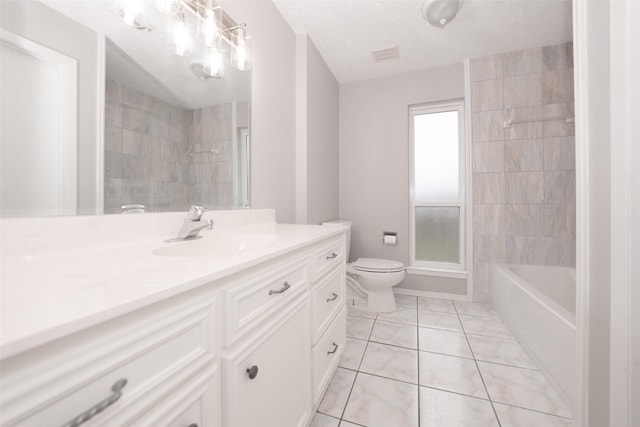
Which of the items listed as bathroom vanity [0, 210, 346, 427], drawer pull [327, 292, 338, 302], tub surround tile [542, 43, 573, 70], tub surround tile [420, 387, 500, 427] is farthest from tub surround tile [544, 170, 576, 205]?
bathroom vanity [0, 210, 346, 427]

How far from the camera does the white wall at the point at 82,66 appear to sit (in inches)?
26.6

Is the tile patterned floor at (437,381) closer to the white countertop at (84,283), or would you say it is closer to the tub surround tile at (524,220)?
the tub surround tile at (524,220)

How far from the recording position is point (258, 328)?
0.70 m

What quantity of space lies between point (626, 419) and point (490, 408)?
0.73 metres

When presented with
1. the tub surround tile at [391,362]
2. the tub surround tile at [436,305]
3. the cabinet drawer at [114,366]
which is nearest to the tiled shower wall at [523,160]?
the tub surround tile at [436,305]

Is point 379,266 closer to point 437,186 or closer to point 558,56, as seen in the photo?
point 437,186

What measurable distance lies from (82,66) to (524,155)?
9.82ft

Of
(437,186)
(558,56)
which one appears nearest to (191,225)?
(437,186)

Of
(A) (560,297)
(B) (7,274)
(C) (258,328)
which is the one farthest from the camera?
(A) (560,297)

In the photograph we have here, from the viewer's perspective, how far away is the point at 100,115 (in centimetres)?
79

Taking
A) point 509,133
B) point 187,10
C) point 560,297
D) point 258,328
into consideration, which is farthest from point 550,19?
point 258,328

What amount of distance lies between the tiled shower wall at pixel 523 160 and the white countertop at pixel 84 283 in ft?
7.79

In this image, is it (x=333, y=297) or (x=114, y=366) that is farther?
(x=333, y=297)

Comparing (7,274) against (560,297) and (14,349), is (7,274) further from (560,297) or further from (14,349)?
(560,297)
